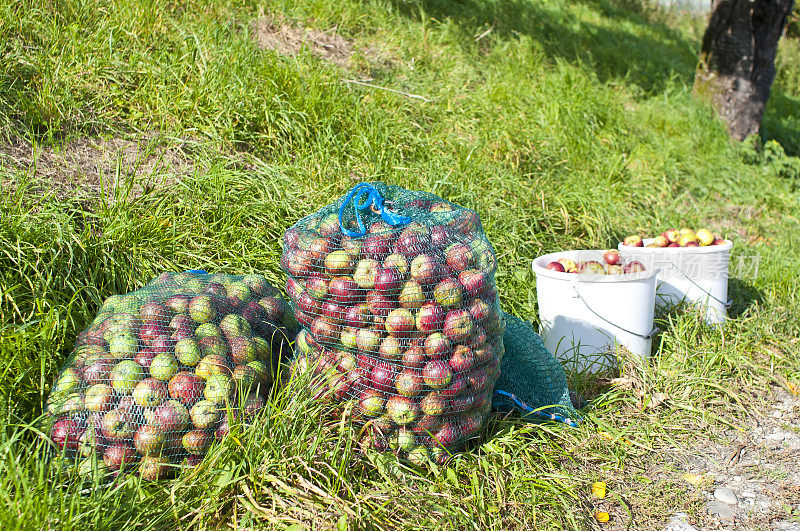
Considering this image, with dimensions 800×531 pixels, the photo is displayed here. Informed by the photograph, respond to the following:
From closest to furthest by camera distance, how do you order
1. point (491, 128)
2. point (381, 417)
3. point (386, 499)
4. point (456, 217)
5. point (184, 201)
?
→ point (386, 499)
point (381, 417)
point (456, 217)
point (184, 201)
point (491, 128)

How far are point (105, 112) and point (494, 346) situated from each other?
2937 millimetres

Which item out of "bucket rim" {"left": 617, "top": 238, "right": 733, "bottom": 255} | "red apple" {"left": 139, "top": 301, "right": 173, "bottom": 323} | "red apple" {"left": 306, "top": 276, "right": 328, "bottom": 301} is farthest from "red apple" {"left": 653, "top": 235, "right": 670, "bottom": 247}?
"red apple" {"left": 139, "top": 301, "right": 173, "bottom": 323}

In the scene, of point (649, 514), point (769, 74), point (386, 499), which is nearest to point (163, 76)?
point (386, 499)

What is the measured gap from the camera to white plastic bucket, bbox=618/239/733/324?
3.71 m

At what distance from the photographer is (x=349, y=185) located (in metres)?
3.89

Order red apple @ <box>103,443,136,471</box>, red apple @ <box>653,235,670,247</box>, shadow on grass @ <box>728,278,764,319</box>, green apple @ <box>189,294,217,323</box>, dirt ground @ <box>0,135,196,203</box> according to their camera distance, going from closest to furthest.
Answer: red apple @ <box>103,443,136,471</box>
green apple @ <box>189,294,217,323</box>
dirt ground @ <box>0,135,196,203</box>
red apple @ <box>653,235,670,247</box>
shadow on grass @ <box>728,278,764,319</box>

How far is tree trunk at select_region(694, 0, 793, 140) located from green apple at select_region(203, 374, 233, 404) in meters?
6.78

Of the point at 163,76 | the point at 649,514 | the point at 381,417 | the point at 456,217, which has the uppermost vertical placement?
the point at 163,76

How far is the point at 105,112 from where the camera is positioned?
12.5 feet

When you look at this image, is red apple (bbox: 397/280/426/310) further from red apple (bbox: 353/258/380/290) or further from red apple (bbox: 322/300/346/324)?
red apple (bbox: 322/300/346/324)

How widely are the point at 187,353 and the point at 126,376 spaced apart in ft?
0.71

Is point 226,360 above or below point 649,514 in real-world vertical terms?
above

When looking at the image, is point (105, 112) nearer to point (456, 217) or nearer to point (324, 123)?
point (324, 123)

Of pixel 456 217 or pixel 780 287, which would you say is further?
pixel 780 287
